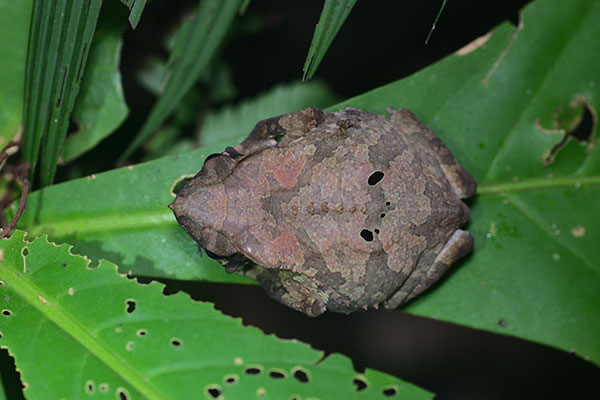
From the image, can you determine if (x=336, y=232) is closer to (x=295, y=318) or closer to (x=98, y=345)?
(x=98, y=345)

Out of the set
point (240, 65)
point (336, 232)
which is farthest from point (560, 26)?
point (240, 65)

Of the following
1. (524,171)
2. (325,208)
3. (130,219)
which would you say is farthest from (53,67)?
(524,171)

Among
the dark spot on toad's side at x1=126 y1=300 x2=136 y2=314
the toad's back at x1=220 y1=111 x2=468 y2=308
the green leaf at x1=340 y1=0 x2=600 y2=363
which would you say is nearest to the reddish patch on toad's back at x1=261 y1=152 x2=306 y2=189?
the toad's back at x1=220 y1=111 x2=468 y2=308

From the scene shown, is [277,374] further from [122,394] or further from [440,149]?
[440,149]

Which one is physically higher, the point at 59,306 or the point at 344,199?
the point at 344,199

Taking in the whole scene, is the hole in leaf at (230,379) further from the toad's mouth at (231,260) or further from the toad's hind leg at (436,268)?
the toad's hind leg at (436,268)

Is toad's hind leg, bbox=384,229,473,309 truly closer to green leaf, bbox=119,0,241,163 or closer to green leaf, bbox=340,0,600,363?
green leaf, bbox=340,0,600,363

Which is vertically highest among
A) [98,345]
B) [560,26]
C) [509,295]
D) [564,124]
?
[560,26]

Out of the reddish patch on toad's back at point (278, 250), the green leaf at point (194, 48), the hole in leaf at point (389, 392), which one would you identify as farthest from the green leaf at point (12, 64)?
the hole in leaf at point (389, 392)
